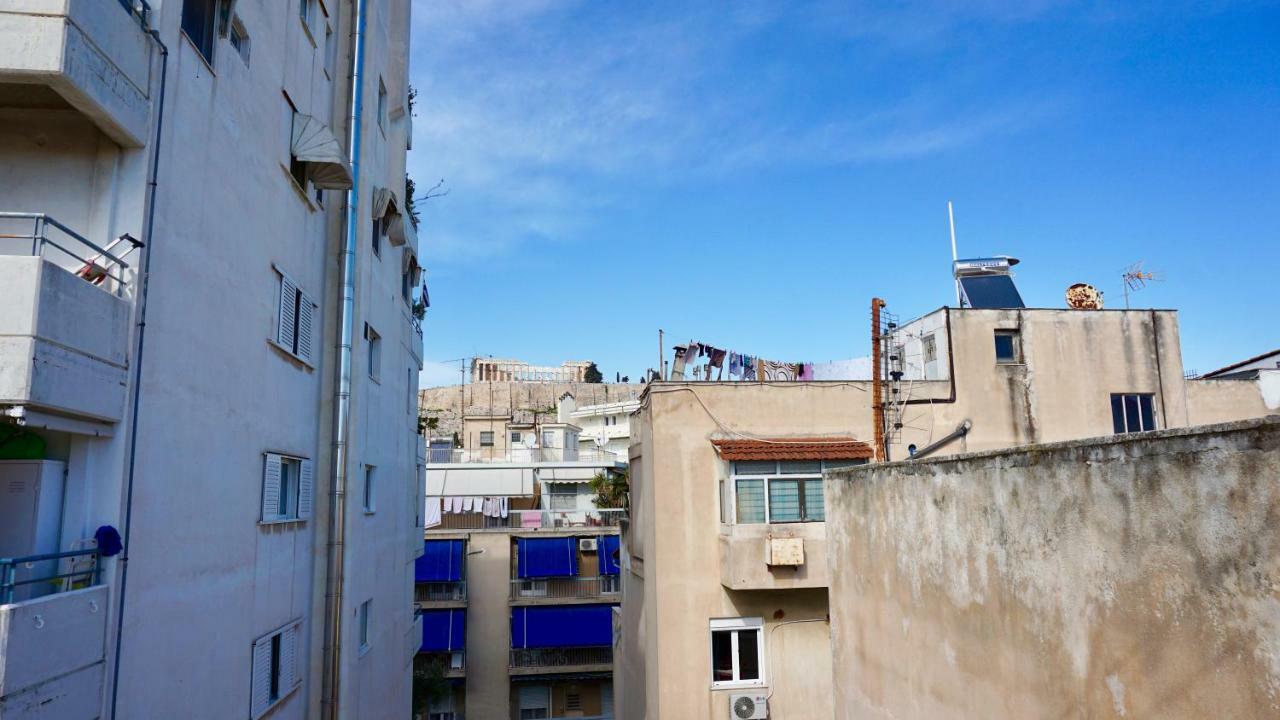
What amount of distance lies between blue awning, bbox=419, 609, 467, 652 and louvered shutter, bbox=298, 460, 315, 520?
23339mm

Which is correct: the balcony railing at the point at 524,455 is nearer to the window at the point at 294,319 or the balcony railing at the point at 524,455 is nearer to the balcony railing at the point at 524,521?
the balcony railing at the point at 524,521

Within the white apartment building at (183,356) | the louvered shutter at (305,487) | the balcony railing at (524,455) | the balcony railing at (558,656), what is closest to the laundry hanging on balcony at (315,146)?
the white apartment building at (183,356)

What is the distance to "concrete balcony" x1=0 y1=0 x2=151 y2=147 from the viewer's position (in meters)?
5.96

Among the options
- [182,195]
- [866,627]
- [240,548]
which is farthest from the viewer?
[866,627]

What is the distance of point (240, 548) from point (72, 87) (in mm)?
5242

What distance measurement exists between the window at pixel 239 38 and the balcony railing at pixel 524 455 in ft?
115

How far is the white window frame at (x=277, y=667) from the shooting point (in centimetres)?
980

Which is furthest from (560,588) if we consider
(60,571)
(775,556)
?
(60,571)

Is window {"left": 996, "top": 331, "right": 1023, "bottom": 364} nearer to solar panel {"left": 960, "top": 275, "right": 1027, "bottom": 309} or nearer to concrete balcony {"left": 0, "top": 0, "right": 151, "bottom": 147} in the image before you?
solar panel {"left": 960, "top": 275, "right": 1027, "bottom": 309}

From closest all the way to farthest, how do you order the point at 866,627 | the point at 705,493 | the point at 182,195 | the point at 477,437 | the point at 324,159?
1. the point at 182,195
2. the point at 866,627
3. the point at 324,159
4. the point at 705,493
5. the point at 477,437

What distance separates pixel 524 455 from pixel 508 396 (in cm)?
3451

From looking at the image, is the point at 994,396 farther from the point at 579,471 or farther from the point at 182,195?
the point at 579,471

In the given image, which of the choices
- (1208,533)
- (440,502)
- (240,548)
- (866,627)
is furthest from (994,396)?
(440,502)

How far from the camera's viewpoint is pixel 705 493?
15789mm
